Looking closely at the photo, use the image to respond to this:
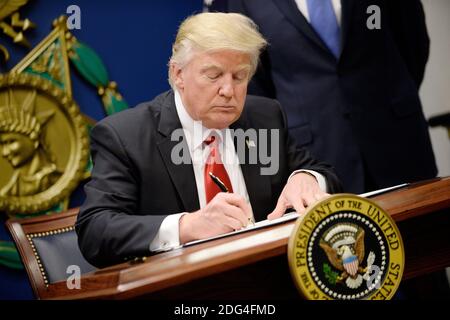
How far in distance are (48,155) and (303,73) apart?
4.28 ft

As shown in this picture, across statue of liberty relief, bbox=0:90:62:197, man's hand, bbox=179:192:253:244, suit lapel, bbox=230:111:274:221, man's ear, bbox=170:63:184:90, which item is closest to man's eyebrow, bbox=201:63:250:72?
man's ear, bbox=170:63:184:90

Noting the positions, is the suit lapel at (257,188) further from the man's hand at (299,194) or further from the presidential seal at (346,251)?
the presidential seal at (346,251)

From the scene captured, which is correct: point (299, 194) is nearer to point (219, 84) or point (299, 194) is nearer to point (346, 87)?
point (219, 84)

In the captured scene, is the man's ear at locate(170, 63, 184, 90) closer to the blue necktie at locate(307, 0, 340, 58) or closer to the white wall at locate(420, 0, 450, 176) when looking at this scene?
the blue necktie at locate(307, 0, 340, 58)

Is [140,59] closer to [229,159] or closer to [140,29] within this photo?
[140,29]

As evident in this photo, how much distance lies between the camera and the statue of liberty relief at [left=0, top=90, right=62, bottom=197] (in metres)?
3.16

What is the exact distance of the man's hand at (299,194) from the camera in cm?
184

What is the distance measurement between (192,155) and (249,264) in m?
0.77

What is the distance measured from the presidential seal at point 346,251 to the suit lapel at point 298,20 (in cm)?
140

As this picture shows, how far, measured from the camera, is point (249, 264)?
4.45ft

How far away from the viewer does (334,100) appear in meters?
2.70

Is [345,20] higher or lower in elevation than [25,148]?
higher

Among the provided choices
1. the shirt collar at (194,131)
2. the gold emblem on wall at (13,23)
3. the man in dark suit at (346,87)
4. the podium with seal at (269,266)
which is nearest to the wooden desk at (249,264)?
the podium with seal at (269,266)

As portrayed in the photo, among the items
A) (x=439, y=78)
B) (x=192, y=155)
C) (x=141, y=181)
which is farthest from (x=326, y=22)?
(x=439, y=78)
